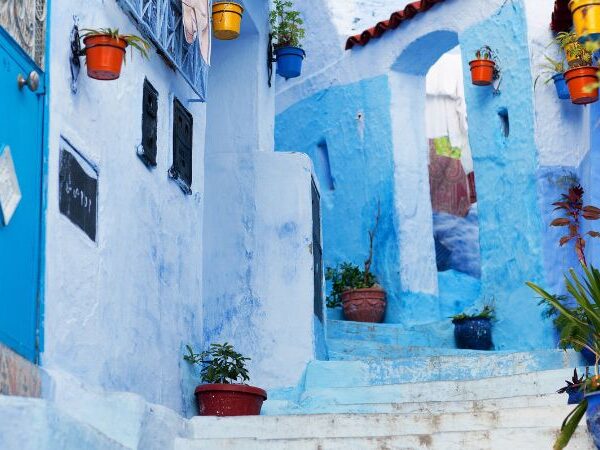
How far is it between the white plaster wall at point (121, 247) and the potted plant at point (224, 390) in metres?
0.16

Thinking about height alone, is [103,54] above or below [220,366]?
above

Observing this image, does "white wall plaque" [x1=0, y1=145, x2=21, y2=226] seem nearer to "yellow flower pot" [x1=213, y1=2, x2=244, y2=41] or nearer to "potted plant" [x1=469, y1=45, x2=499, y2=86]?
"yellow flower pot" [x1=213, y1=2, x2=244, y2=41]

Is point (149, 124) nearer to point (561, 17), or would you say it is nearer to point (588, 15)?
point (588, 15)

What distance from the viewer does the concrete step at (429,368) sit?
29.3ft


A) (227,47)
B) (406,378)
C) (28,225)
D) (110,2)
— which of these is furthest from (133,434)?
(227,47)

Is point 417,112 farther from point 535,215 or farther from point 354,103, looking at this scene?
point 535,215

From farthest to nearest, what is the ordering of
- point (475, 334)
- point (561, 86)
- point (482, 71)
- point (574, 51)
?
point (482, 71), point (475, 334), point (561, 86), point (574, 51)

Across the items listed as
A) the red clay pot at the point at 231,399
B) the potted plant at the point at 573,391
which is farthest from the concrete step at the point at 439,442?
the red clay pot at the point at 231,399

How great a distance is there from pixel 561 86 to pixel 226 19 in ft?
10.7

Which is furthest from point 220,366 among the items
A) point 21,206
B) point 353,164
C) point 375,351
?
point 353,164

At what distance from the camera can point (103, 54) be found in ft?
21.5

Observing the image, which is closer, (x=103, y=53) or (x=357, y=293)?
(x=103, y=53)

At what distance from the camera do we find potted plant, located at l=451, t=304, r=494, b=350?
36.8ft

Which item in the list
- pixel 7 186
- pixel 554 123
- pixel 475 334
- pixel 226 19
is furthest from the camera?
pixel 475 334
